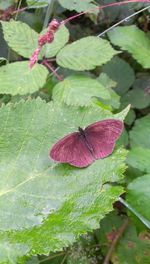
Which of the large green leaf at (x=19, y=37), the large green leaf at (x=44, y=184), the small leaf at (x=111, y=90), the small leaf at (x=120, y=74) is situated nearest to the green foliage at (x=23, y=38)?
the large green leaf at (x=19, y=37)

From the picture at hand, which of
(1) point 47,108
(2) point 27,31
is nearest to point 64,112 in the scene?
(1) point 47,108

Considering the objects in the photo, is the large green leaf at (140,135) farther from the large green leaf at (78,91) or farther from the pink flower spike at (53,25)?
the pink flower spike at (53,25)

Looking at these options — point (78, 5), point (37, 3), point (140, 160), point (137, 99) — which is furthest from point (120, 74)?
point (140, 160)

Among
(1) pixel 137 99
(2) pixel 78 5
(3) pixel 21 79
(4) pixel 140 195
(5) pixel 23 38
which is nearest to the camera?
(4) pixel 140 195

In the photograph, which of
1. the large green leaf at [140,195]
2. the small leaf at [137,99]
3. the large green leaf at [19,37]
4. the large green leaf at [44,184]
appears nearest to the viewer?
the large green leaf at [44,184]

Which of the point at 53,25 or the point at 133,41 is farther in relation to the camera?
the point at 133,41

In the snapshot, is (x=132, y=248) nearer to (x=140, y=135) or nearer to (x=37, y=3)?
(x=140, y=135)

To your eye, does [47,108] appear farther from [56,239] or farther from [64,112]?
[56,239]
